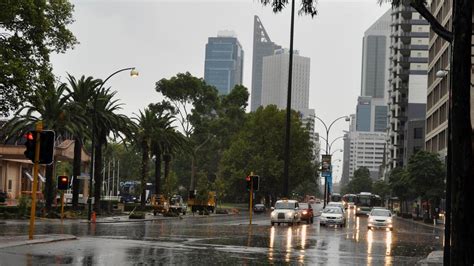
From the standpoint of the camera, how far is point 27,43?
27.6 meters

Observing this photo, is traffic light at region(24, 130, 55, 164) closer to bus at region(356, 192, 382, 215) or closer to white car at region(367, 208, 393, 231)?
white car at region(367, 208, 393, 231)

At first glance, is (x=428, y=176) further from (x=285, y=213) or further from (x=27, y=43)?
(x=27, y=43)

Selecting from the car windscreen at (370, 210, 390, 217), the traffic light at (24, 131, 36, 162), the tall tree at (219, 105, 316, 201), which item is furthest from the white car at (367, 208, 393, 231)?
the tall tree at (219, 105, 316, 201)

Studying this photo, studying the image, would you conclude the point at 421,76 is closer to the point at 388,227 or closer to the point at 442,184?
the point at 442,184

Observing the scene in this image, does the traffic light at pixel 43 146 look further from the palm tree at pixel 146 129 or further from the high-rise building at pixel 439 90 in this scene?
the high-rise building at pixel 439 90

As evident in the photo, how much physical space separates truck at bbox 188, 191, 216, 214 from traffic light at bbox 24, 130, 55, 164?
152 ft

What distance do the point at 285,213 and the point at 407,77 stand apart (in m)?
99.0

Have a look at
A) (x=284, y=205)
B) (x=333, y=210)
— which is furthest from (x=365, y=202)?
(x=284, y=205)

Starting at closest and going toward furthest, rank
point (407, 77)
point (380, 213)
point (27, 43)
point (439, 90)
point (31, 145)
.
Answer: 1. point (31, 145)
2. point (27, 43)
3. point (380, 213)
4. point (439, 90)
5. point (407, 77)

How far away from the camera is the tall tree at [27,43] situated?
2542 cm

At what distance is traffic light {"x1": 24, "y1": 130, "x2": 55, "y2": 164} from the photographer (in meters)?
20.9

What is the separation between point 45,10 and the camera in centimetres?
2853

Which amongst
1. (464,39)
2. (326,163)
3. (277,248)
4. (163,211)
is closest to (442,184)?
(326,163)

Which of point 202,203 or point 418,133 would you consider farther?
point 418,133
